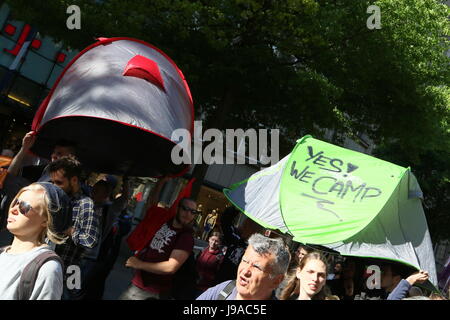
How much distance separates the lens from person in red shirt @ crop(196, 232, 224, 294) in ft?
16.7

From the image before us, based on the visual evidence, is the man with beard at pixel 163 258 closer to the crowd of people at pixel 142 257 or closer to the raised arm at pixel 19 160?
the crowd of people at pixel 142 257

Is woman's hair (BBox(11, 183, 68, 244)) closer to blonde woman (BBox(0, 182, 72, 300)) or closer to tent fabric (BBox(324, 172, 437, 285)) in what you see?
blonde woman (BBox(0, 182, 72, 300))

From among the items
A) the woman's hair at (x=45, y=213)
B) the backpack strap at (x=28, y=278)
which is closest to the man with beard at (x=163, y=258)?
the woman's hair at (x=45, y=213)

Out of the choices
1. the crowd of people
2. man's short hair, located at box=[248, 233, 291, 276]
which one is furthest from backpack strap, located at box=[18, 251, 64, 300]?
man's short hair, located at box=[248, 233, 291, 276]

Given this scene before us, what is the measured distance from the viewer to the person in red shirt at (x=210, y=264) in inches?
200

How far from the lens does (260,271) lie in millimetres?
2727

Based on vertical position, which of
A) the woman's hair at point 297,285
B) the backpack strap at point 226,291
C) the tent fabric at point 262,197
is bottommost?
the backpack strap at point 226,291

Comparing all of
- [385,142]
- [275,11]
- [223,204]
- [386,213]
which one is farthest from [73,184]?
[223,204]

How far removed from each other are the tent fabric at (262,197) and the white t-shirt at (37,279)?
2622 mm

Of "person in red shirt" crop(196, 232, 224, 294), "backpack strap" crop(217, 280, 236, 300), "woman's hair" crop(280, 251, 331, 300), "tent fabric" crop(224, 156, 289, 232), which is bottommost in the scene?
"person in red shirt" crop(196, 232, 224, 294)

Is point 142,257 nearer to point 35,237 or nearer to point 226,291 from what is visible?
point 226,291

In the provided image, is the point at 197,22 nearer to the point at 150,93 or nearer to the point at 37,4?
the point at 37,4

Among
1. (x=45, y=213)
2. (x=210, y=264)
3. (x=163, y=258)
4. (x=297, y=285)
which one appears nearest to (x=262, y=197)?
(x=210, y=264)

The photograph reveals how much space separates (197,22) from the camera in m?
10.4
